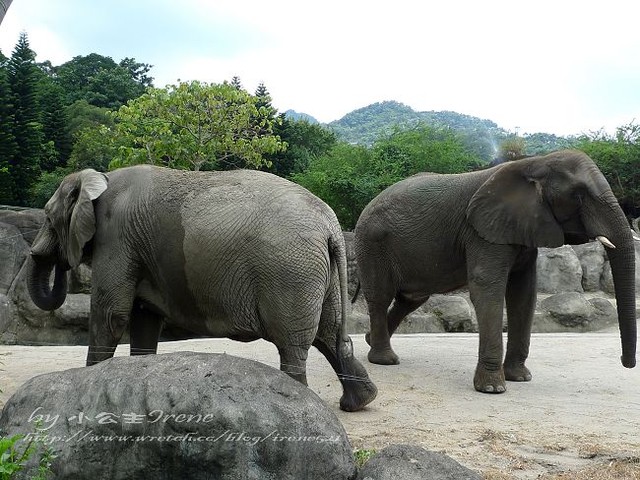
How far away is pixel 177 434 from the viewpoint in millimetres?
3865

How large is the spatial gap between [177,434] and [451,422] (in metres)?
3.04

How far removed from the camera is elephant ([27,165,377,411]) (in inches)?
208

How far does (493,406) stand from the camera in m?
6.77

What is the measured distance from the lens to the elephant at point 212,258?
528 cm

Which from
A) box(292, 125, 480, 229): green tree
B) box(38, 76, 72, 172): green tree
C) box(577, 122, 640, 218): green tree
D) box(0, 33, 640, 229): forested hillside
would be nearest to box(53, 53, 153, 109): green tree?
box(0, 33, 640, 229): forested hillside

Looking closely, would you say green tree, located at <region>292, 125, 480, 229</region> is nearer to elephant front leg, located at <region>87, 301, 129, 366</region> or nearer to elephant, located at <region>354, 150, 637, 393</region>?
elephant, located at <region>354, 150, 637, 393</region>

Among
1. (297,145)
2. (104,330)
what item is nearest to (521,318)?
(104,330)

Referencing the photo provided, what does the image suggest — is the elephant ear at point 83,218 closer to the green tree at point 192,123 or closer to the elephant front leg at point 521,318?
the elephant front leg at point 521,318

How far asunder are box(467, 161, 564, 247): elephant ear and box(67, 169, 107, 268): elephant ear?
3.92m

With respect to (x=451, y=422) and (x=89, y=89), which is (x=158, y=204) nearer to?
(x=451, y=422)

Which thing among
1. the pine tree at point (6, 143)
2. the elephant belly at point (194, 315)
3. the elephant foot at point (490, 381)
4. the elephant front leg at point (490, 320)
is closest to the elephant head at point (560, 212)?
the elephant front leg at point (490, 320)

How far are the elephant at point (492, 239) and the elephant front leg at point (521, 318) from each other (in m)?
0.01

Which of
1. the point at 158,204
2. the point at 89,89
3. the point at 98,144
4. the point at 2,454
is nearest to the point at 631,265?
the point at 158,204

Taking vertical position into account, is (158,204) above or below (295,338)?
above
